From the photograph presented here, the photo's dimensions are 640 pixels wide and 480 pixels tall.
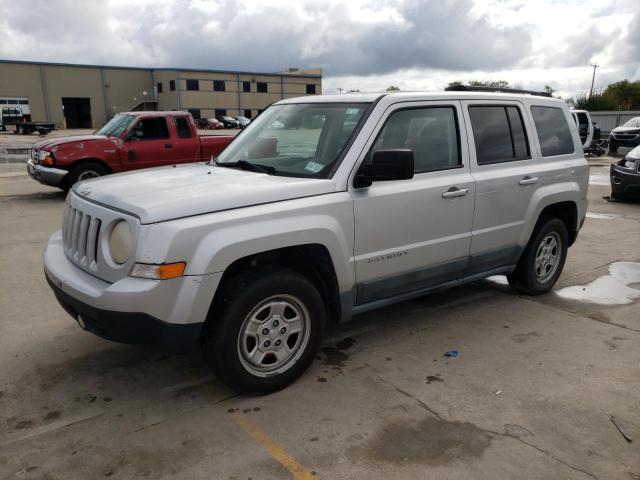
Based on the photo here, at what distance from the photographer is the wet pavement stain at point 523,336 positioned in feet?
14.4

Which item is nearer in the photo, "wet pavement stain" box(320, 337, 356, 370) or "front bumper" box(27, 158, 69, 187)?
"wet pavement stain" box(320, 337, 356, 370)

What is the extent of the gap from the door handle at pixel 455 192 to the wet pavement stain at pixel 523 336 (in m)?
1.25

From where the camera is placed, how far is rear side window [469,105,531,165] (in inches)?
176

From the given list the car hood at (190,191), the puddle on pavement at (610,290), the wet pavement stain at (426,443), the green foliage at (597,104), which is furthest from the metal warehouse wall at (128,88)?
the wet pavement stain at (426,443)

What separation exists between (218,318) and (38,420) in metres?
1.22

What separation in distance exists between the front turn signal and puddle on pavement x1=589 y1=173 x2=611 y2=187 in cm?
1401

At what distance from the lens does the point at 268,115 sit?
465 cm

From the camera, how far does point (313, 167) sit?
12.3 ft

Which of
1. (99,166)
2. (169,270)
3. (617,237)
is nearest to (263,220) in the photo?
(169,270)

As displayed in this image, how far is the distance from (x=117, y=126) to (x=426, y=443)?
33.2 feet

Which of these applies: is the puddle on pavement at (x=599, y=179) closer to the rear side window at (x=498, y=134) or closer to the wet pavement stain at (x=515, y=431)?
the rear side window at (x=498, y=134)

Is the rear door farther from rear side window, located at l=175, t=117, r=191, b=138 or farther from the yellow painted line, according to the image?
rear side window, located at l=175, t=117, r=191, b=138

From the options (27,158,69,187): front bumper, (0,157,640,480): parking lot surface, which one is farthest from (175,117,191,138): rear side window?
(0,157,640,480): parking lot surface

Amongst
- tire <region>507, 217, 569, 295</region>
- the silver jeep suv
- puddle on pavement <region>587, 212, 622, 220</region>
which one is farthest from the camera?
puddle on pavement <region>587, 212, 622, 220</region>
